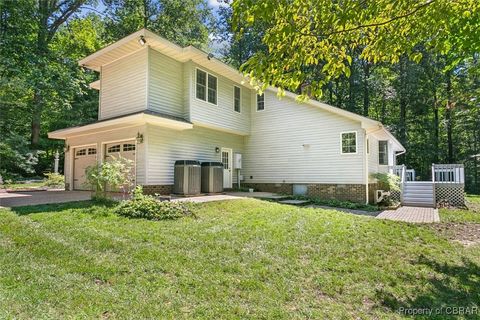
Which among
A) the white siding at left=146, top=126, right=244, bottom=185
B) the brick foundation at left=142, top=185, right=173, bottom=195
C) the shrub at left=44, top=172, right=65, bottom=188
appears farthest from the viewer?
the shrub at left=44, top=172, right=65, bottom=188

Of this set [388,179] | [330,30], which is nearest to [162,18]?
[388,179]

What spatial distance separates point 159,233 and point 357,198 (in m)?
8.98

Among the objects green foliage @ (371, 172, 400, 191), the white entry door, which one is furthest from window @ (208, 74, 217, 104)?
green foliage @ (371, 172, 400, 191)

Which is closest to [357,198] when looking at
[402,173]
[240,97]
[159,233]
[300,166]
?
[300,166]

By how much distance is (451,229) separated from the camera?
7773mm

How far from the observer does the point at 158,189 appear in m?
10.8

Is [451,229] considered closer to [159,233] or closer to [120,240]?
[159,233]

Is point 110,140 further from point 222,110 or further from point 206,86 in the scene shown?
point 222,110

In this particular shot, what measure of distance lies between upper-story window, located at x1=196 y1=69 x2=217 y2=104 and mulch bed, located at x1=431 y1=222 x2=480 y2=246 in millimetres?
8939

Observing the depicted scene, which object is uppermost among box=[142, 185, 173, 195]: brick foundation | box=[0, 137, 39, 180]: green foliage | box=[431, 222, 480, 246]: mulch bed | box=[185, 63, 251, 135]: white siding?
box=[185, 63, 251, 135]: white siding

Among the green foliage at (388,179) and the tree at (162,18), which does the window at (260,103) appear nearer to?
the green foliage at (388,179)

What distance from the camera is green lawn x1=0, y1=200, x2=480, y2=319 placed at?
132 inches

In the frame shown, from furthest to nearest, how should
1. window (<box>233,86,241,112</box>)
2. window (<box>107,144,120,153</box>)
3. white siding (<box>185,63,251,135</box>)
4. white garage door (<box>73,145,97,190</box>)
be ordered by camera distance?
1. window (<box>233,86,241,112</box>)
2. white garage door (<box>73,145,97,190</box>)
3. white siding (<box>185,63,251,135</box>)
4. window (<box>107,144,120,153</box>)

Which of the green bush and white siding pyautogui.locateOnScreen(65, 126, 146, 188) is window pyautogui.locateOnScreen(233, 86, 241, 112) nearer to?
white siding pyautogui.locateOnScreen(65, 126, 146, 188)
